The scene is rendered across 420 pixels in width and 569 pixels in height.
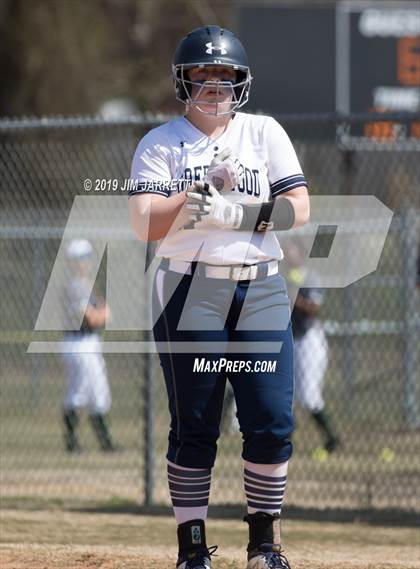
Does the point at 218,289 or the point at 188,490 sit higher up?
the point at 218,289

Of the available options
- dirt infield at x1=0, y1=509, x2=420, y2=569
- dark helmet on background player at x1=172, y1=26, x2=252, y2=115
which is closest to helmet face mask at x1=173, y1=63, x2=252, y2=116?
dark helmet on background player at x1=172, y1=26, x2=252, y2=115

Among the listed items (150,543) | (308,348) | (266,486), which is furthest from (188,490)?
(308,348)

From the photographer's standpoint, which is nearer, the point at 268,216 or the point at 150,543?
the point at 268,216

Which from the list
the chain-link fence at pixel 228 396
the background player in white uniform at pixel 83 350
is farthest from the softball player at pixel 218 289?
the background player in white uniform at pixel 83 350

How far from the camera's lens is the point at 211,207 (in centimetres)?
521

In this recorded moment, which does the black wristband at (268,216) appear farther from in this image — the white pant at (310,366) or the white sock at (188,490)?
the white pant at (310,366)

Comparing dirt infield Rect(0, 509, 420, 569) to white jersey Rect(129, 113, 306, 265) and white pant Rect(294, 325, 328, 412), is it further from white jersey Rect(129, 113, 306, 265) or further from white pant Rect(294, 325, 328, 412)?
white pant Rect(294, 325, 328, 412)

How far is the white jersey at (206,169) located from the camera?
5.42 meters

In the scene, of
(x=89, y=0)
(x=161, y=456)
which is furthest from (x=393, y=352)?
(x=89, y=0)

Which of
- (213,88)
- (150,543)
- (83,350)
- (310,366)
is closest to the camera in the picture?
(213,88)

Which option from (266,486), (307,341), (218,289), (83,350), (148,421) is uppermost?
(218,289)

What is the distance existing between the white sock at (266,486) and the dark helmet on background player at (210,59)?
149 cm

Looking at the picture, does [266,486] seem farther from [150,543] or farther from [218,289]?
[150,543]

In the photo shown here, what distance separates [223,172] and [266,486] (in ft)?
4.34
